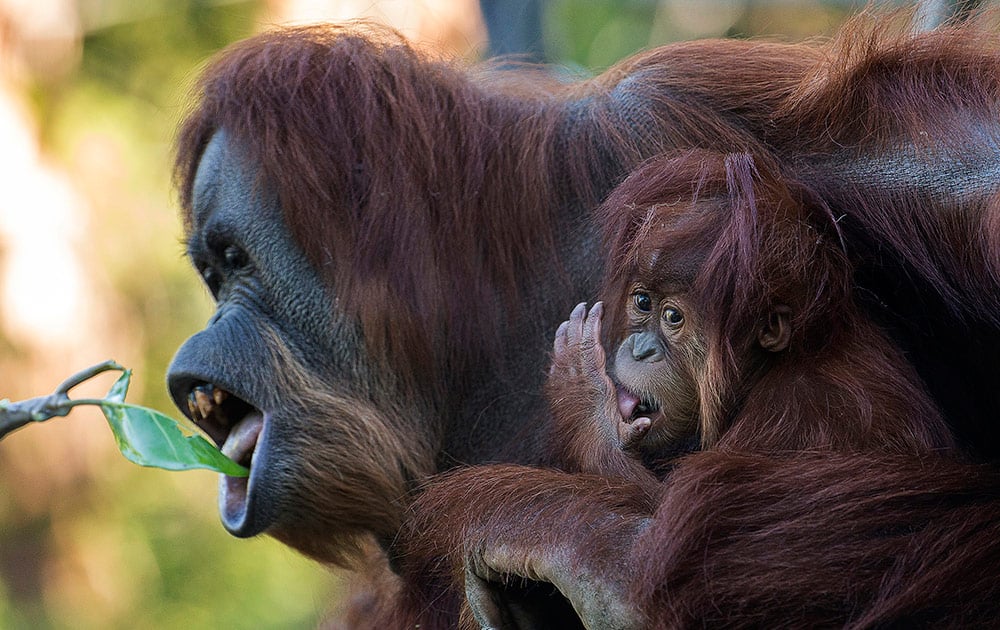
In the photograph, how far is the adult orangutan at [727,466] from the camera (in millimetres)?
1850

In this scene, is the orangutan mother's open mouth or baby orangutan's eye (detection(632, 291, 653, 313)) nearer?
baby orangutan's eye (detection(632, 291, 653, 313))

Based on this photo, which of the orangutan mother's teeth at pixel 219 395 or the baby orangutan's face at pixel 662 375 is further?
the orangutan mother's teeth at pixel 219 395

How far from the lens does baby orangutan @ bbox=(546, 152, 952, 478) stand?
2027 mm

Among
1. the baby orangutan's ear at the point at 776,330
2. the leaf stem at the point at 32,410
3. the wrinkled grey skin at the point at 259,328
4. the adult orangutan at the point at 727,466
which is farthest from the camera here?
the wrinkled grey skin at the point at 259,328

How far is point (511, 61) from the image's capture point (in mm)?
3080

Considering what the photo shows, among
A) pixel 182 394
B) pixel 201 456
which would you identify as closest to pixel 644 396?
pixel 201 456

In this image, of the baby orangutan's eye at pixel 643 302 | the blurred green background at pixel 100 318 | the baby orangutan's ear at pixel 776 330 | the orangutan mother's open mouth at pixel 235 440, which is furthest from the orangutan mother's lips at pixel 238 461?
the blurred green background at pixel 100 318

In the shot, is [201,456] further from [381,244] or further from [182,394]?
[381,244]

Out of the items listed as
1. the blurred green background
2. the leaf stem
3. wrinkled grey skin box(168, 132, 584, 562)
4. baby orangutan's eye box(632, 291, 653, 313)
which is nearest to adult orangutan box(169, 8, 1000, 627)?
wrinkled grey skin box(168, 132, 584, 562)

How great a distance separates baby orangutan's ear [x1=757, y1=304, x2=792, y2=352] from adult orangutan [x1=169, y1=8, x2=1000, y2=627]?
0.40m

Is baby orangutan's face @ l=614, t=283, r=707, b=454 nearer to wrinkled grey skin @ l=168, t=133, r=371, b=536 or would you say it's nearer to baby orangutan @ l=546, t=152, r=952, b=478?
baby orangutan @ l=546, t=152, r=952, b=478

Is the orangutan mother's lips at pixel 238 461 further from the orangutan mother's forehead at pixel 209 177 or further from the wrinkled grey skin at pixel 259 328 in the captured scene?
the orangutan mother's forehead at pixel 209 177

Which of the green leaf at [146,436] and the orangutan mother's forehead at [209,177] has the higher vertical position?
the orangutan mother's forehead at [209,177]

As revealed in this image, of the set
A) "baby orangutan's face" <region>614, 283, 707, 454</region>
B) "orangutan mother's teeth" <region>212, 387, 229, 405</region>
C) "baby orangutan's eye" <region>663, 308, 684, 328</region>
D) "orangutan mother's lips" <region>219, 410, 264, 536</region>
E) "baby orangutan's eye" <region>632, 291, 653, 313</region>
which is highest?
"baby orangutan's eye" <region>632, 291, 653, 313</region>
